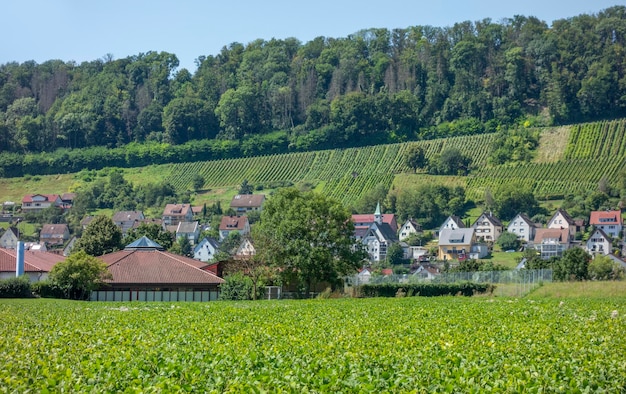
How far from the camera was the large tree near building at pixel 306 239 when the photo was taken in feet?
246

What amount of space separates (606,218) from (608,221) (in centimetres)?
51

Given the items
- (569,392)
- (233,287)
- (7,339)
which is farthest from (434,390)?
(233,287)

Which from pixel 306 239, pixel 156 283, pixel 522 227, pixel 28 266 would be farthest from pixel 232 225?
pixel 306 239

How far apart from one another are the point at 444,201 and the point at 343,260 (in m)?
77.2

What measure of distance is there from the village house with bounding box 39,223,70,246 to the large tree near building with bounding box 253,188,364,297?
8545cm

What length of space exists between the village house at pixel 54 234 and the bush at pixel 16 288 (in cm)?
8825

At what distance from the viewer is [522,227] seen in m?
143

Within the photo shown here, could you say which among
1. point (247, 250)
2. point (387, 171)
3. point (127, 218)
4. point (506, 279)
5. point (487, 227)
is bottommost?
point (506, 279)

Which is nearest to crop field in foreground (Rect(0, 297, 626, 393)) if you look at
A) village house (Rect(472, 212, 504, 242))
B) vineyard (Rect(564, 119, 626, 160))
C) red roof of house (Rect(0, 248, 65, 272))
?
red roof of house (Rect(0, 248, 65, 272))

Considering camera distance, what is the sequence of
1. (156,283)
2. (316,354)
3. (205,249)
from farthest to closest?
(205,249) → (156,283) → (316,354)

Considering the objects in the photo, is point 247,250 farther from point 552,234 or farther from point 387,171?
point 387,171

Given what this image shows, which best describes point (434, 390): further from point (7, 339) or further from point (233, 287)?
point (233, 287)

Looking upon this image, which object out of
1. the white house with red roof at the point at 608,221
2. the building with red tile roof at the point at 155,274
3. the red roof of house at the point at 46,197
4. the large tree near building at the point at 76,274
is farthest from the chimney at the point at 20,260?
the red roof of house at the point at 46,197

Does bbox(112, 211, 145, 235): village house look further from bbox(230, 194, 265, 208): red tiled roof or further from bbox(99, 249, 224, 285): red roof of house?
bbox(99, 249, 224, 285): red roof of house
